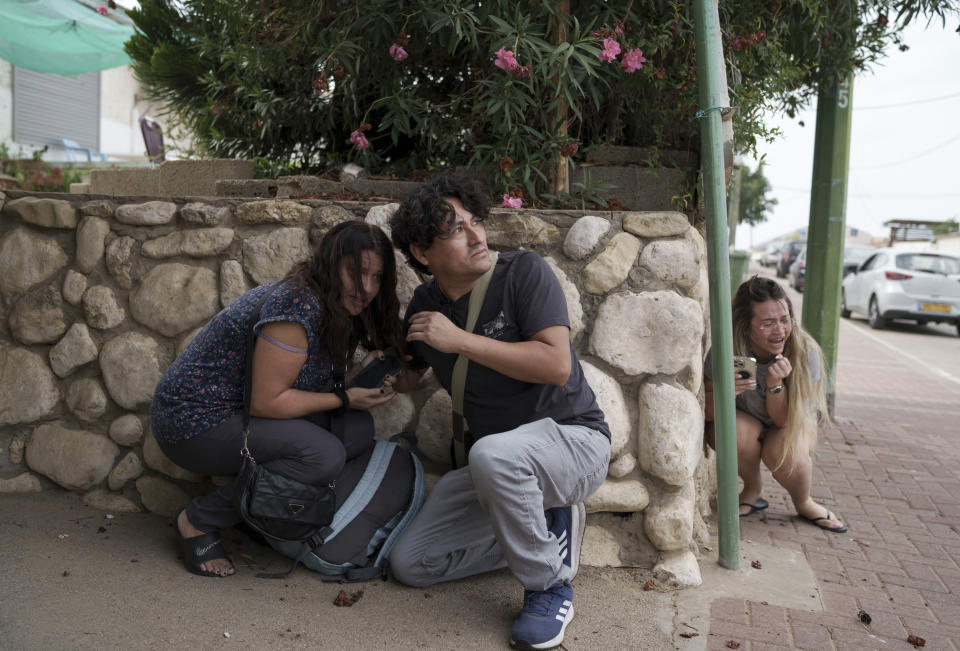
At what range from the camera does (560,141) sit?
3.32 m

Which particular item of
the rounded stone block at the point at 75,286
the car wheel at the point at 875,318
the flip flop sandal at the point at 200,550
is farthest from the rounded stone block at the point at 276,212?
the car wheel at the point at 875,318

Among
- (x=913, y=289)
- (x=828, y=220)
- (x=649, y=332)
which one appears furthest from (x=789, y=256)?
(x=649, y=332)

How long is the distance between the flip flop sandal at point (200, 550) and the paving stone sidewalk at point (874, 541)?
1706mm

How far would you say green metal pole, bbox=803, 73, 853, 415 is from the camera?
5.49m

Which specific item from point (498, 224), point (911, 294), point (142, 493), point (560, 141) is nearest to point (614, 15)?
point (560, 141)

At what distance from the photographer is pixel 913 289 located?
510 inches

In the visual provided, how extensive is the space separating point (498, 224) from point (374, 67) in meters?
1.29

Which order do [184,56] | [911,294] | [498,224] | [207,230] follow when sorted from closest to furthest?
[498,224] < [207,230] < [184,56] < [911,294]

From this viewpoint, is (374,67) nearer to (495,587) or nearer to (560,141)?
(560,141)

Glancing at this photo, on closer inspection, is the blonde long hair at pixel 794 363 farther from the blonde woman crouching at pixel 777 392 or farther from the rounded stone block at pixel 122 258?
the rounded stone block at pixel 122 258

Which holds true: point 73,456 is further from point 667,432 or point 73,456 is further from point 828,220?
point 828,220

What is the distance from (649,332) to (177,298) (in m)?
1.92

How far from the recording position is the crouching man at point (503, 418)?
7.75ft

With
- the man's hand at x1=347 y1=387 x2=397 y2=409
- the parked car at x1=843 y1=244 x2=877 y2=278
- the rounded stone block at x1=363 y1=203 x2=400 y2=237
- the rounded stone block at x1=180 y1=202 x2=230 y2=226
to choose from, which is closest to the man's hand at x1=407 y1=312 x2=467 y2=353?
the man's hand at x1=347 y1=387 x2=397 y2=409
